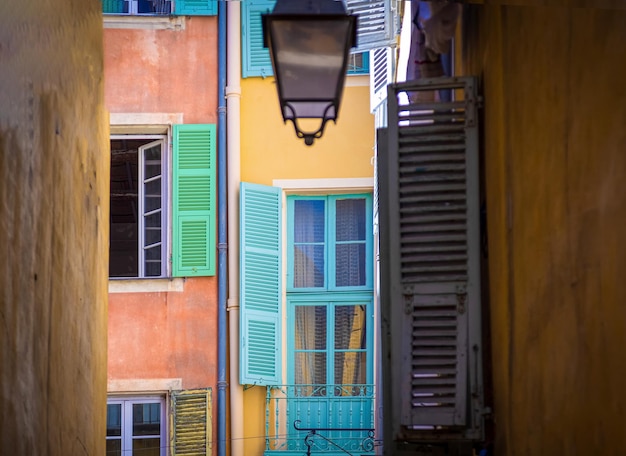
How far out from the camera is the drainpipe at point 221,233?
14008mm

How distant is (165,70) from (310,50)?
28.3 feet

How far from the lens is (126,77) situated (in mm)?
14719

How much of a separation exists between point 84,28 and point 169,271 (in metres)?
7.45

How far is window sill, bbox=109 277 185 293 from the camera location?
1423 cm

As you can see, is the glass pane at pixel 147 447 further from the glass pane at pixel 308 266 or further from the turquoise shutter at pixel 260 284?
the glass pane at pixel 308 266

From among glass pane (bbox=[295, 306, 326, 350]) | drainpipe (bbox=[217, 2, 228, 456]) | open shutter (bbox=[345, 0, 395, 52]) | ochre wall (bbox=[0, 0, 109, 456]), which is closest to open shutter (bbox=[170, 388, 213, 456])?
drainpipe (bbox=[217, 2, 228, 456])

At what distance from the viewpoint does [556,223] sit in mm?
4832

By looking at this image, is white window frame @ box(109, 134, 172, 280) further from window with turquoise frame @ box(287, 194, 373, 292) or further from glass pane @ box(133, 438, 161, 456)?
glass pane @ box(133, 438, 161, 456)

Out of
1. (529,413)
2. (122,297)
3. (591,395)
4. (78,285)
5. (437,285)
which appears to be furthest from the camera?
(122,297)

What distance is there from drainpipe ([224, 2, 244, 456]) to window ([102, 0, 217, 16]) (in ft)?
0.81

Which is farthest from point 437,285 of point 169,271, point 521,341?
point 169,271

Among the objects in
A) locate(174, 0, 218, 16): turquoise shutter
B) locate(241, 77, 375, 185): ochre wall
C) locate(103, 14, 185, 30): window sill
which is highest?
locate(174, 0, 218, 16): turquoise shutter

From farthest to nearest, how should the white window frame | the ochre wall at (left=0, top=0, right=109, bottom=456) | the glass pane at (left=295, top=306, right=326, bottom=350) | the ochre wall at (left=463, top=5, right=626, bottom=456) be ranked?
1. the glass pane at (left=295, top=306, right=326, bottom=350)
2. the white window frame
3. the ochre wall at (left=0, top=0, right=109, bottom=456)
4. the ochre wall at (left=463, top=5, right=626, bottom=456)

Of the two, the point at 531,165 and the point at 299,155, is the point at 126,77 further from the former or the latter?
the point at 531,165
